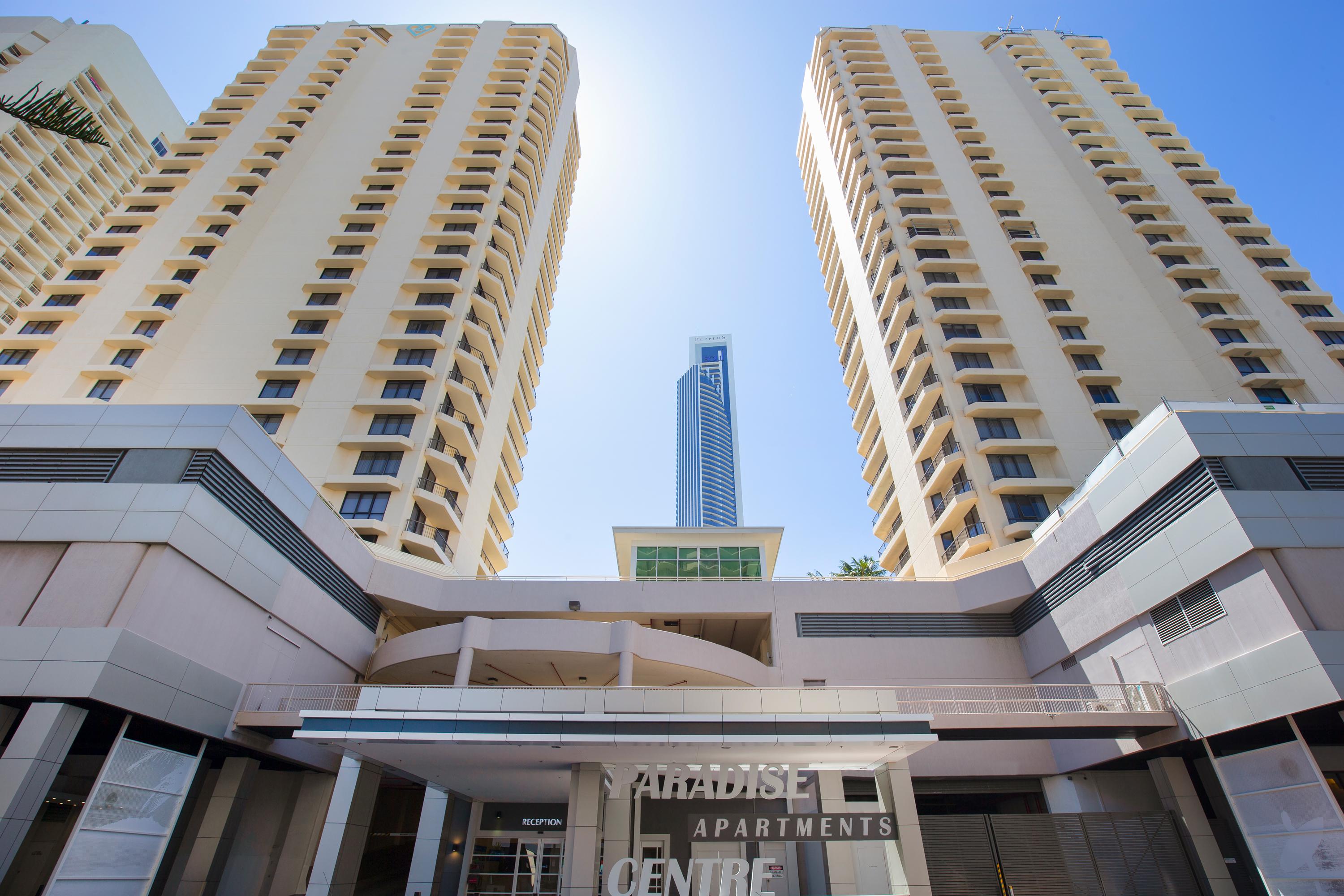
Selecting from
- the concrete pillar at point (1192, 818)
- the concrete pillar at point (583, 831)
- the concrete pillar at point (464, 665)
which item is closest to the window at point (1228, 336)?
the concrete pillar at point (1192, 818)

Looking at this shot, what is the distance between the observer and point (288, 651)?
2600 cm

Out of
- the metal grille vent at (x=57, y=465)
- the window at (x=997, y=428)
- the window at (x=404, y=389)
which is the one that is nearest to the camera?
the metal grille vent at (x=57, y=465)

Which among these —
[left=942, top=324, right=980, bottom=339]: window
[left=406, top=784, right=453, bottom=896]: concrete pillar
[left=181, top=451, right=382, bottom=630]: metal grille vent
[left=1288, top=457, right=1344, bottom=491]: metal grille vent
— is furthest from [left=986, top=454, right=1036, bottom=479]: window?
[left=181, top=451, right=382, bottom=630]: metal grille vent

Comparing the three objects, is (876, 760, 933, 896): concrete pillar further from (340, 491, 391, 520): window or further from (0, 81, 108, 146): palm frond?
(340, 491, 391, 520): window

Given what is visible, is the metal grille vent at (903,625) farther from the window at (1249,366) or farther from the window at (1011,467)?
the window at (1249,366)

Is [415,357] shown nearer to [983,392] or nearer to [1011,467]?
[983,392]

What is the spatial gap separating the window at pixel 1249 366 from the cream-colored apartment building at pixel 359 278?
167ft

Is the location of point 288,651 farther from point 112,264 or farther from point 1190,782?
point 112,264

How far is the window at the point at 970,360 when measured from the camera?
47.1 m

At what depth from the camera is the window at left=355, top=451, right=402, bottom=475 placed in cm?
4044

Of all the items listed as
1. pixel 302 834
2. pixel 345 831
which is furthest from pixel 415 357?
pixel 345 831

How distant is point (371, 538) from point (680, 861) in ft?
75.6

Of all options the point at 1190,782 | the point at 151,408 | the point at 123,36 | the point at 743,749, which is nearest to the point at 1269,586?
the point at 1190,782

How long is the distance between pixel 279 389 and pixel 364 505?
37.8 feet
